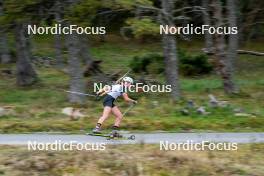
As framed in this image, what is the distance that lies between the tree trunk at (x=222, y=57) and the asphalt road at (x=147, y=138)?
7985mm

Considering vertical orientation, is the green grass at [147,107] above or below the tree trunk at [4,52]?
below

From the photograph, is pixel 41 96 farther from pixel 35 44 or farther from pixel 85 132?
pixel 35 44

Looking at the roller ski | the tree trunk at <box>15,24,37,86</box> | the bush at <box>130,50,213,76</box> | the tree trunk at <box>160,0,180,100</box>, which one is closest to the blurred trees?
the tree trunk at <box>160,0,180,100</box>

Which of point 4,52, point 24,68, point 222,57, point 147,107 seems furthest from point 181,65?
point 147,107

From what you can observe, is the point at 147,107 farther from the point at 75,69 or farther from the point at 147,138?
the point at 147,138

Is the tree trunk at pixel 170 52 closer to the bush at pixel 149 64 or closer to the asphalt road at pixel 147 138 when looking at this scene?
the asphalt road at pixel 147 138

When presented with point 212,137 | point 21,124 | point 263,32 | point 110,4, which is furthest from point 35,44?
point 212,137

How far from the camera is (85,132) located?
58.4 feet

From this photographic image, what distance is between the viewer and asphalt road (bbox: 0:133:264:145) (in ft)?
51.6

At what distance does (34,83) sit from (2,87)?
147cm

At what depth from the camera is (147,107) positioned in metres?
21.5

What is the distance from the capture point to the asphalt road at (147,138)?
15719 mm

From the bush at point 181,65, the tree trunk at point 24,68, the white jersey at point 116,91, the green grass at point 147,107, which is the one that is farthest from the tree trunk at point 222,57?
the white jersey at point 116,91

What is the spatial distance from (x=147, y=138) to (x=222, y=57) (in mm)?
9536
